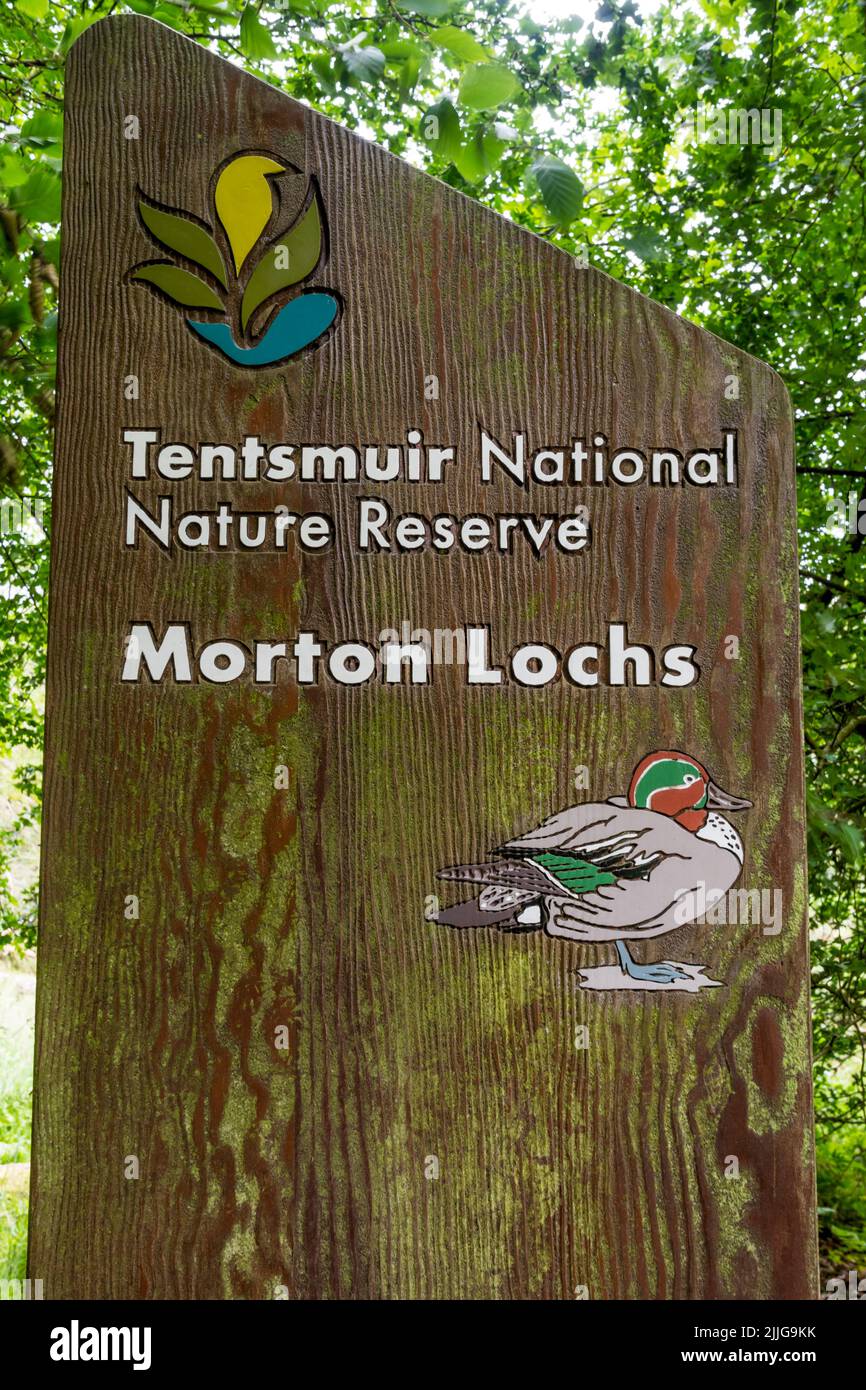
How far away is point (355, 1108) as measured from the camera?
1.74m

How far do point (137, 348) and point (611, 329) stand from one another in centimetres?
87

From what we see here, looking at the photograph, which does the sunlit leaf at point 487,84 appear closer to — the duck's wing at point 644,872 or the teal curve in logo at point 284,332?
the teal curve in logo at point 284,332

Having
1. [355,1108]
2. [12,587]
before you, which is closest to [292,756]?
[355,1108]

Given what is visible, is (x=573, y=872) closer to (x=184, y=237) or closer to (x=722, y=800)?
(x=722, y=800)

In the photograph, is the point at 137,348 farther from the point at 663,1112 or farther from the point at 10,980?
the point at 10,980

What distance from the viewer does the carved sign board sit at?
173 cm

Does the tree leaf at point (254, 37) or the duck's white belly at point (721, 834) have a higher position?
the tree leaf at point (254, 37)

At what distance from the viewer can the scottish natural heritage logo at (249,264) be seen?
73.9 inches

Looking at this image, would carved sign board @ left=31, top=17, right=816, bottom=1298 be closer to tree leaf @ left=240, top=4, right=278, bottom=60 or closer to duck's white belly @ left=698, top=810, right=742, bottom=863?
duck's white belly @ left=698, top=810, right=742, bottom=863

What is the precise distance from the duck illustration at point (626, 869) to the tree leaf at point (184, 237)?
1.16 meters

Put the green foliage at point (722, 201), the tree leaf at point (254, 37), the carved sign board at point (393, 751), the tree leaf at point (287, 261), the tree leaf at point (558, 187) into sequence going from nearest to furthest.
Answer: the carved sign board at point (393, 751), the tree leaf at point (287, 261), the tree leaf at point (558, 187), the tree leaf at point (254, 37), the green foliage at point (722, 201)

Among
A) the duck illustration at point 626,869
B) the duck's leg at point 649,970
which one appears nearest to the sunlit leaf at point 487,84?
the duck illustration at point 626,869

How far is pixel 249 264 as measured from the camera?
1880 mm
